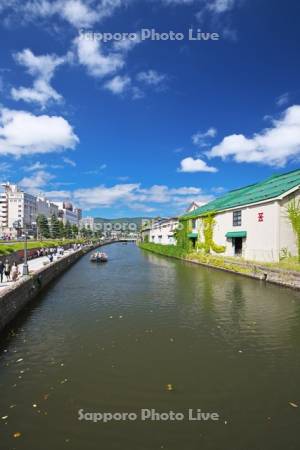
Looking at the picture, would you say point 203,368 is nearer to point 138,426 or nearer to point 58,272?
point 138,426

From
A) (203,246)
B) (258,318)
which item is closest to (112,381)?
(258,318)

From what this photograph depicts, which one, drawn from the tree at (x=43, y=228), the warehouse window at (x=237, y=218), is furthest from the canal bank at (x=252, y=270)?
the tree at (x=43, y=228)

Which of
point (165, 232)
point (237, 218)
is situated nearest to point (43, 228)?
point (165, 232)

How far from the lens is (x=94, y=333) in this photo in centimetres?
1314

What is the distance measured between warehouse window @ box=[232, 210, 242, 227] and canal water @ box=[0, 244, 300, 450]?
64.8ft

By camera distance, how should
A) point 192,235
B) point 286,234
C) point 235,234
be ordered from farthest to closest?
point 192,235 < point 235,234 < point 286,234

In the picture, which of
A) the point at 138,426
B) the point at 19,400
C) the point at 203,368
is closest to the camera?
the point at 138,426

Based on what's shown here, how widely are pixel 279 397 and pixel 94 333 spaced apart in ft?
26.5

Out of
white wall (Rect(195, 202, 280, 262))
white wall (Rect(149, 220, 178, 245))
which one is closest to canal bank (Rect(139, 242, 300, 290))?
white wall (Rect(195, 202, 280, 262))

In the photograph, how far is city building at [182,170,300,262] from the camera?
2891 cm

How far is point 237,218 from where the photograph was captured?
37844mm

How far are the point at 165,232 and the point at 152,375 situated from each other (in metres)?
74.2

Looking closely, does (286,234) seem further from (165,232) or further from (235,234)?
(165,232)

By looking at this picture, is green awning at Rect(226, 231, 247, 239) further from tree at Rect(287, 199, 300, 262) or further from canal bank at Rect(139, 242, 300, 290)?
tree at Rect(287, 199, 300, 262)
